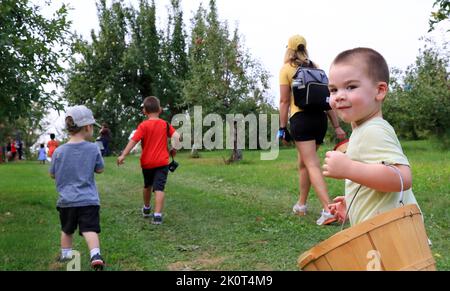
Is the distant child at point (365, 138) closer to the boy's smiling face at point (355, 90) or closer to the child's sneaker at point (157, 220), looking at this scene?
the boy's smiling face at point (355, 90)

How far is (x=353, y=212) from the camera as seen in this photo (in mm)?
2197

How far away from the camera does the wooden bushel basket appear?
175cm

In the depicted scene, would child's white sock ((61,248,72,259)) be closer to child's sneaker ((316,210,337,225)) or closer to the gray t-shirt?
the gray t-shirt

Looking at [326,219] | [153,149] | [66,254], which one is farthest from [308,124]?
[66,254]

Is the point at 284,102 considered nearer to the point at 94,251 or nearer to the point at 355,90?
the point at 94,251

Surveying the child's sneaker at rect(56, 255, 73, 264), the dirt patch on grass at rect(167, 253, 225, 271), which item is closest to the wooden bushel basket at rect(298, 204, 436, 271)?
the dirt patch on grass at rect(167, 253, 225, 271)

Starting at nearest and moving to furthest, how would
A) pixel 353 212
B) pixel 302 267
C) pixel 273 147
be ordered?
pixel 302 267
pixel 353 212
pixel 273 147

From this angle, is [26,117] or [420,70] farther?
[420,70]

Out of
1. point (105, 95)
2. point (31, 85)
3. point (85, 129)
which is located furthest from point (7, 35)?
point (105, 95)

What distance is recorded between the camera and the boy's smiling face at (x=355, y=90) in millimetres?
2080

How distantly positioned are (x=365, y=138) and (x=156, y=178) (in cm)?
466

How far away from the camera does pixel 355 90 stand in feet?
6.86

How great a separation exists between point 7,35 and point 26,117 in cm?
144
